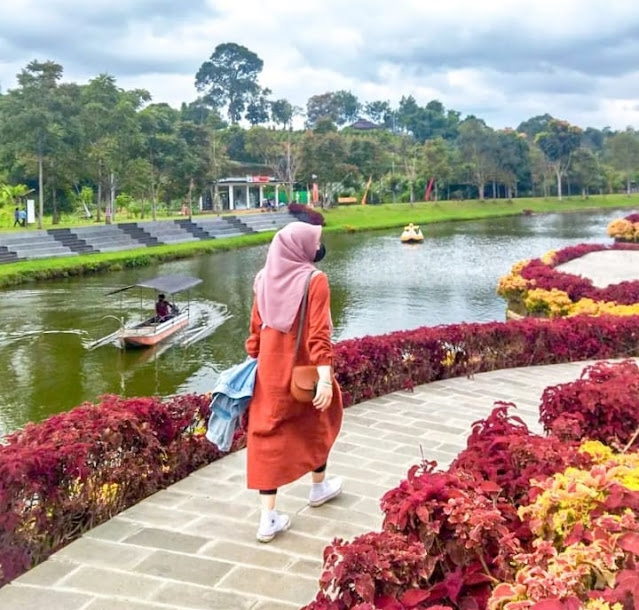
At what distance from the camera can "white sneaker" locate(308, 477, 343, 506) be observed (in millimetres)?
3395

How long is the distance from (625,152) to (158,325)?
204ft

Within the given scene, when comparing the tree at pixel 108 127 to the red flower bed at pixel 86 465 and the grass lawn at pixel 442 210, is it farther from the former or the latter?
the red flower bed at pixel 86 465

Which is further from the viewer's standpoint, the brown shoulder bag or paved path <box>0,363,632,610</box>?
the brown shoulder bag

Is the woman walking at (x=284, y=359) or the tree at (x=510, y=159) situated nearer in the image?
the woman walking at (x=284, y=359)

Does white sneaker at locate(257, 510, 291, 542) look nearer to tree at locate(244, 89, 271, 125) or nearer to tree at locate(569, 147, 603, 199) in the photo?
tree at locate(569, 147, 603, 199)

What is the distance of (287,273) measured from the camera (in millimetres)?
2959

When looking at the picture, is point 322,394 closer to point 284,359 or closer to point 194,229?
point 284,359

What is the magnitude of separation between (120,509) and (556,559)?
2.39 metres

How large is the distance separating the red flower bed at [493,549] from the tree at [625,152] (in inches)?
2696

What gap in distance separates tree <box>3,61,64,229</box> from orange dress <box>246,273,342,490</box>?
23.9 meters

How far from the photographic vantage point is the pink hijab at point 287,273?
2934mm

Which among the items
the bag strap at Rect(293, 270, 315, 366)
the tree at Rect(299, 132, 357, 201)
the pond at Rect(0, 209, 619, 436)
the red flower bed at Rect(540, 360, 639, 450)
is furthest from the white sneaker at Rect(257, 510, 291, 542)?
the tree at Rect(299, 132, 357, 201)

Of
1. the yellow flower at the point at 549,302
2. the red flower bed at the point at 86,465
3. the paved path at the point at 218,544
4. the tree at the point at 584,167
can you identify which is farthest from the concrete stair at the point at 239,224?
the tree at the point at 584,167

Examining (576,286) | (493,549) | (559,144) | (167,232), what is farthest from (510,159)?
(493,549)
